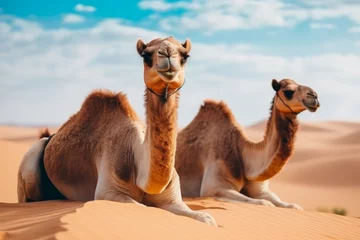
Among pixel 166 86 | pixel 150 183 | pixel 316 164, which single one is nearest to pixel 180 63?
pixel 166 86

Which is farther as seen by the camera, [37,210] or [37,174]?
[37,174]

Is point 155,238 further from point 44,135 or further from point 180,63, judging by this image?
point 44,135

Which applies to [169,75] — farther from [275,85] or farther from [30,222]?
[275,85]

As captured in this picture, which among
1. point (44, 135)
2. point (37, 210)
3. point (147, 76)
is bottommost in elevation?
point (37, 210)

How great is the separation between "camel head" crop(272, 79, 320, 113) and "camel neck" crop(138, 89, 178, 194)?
3.08 meters

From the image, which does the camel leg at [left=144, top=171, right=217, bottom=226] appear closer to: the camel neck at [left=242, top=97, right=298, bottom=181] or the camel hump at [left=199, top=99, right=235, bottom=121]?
the camel neck at [left=242, top=97, right=298, bottom=181]

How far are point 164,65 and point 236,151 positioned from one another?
178 inches

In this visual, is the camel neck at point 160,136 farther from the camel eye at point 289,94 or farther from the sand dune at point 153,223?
the camel eye at point 289,94

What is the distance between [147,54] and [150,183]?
3.90ft

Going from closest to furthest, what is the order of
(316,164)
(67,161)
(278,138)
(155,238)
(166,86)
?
(155,238) < (166,86) < (67,161) < (278,138) < (316,164)

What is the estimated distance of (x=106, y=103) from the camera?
734 centimetres

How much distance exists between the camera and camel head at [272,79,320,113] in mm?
7953

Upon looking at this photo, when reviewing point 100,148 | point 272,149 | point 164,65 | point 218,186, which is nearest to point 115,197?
point 100,148

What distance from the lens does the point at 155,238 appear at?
4410 mm
